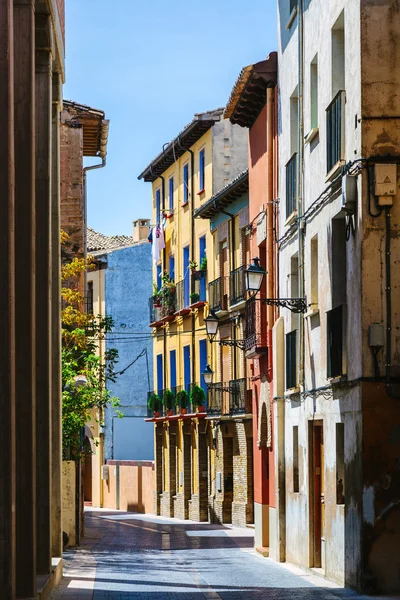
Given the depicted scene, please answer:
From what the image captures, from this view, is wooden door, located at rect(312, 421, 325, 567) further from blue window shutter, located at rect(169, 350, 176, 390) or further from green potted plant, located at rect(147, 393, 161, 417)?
green potted plant, located at rect(147, 393, 161, 417)

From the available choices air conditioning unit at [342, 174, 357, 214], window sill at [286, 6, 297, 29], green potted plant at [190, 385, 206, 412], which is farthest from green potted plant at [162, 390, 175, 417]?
air conditioning unit at [342, 174, 357, 214]

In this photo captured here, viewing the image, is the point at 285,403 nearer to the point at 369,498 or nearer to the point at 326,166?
the point at 326,166

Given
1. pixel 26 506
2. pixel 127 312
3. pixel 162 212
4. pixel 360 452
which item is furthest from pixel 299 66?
pixel 127 312

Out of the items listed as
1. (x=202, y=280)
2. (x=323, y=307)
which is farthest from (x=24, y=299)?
(x=202, y=280)

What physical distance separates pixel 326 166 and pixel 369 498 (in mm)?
5498

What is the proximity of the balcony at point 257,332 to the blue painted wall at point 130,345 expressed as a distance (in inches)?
1137

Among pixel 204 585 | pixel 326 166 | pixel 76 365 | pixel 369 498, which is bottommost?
pixel 204 585

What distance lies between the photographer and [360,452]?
16.1 meters

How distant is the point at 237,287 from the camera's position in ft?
125

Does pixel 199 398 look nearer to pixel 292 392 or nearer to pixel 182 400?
pixel 182 400

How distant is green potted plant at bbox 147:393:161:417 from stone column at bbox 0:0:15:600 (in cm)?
3921

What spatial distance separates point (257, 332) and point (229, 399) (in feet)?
40.2

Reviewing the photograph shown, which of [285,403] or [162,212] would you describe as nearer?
[285,403]

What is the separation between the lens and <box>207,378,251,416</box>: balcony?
3772 cm
